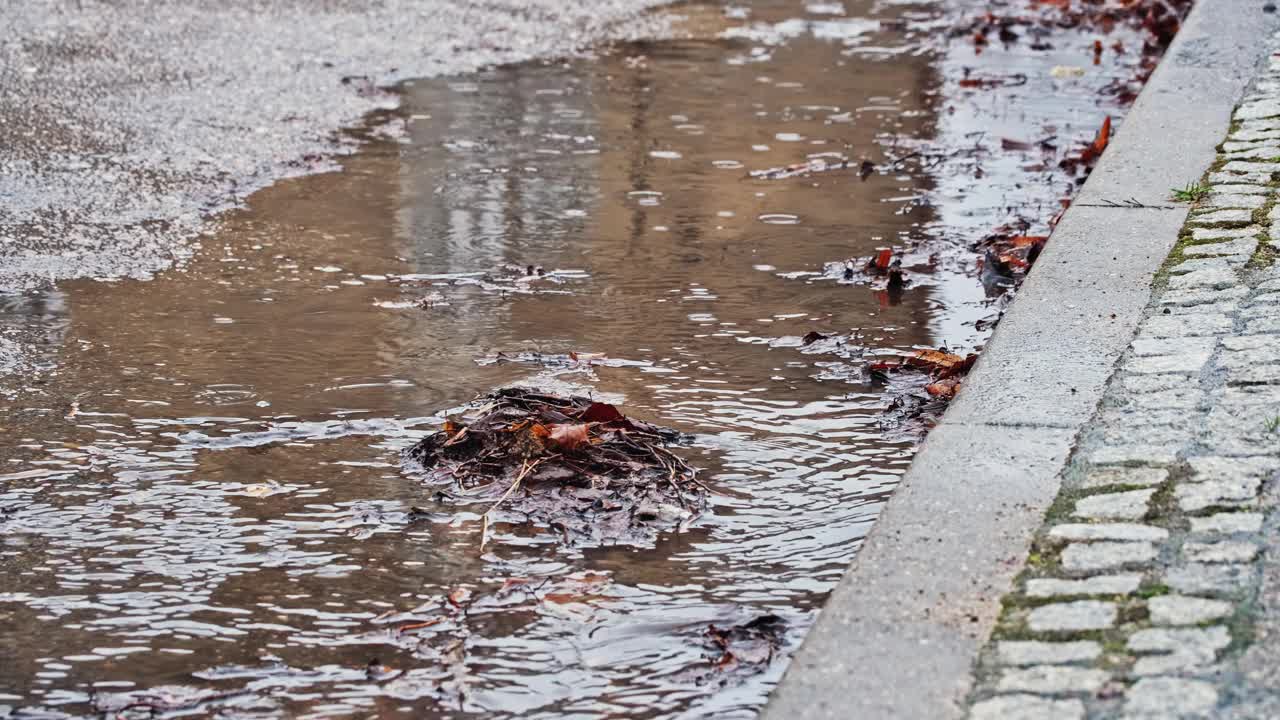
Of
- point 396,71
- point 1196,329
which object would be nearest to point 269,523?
point 1196,329

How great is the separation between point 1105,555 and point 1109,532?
105 millimetres

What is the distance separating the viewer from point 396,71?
27.2 ft

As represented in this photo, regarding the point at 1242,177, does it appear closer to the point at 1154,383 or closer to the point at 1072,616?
the point at 1154,383

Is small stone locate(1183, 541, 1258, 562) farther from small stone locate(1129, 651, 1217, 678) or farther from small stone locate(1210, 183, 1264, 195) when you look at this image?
small stone locate(1210, 183, 1264, 195)

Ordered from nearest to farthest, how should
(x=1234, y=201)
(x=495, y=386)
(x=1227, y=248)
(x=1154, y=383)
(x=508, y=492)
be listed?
(x=508, y=492) < (x=1154, y=383) < (x=495, y=386) < (x=1227, y=248) < (x=1234, y=201)

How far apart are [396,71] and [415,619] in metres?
5.59

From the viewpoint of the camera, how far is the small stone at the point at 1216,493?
10.5 feet

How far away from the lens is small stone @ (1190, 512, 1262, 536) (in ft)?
10.1

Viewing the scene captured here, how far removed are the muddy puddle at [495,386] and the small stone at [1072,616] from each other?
313 millimetres

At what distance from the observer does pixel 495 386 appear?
4.33 metres

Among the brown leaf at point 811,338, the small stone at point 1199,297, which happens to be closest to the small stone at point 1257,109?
the small stone at point 1199,297

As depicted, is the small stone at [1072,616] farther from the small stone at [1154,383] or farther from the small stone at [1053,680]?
the small stone at [1154,383]

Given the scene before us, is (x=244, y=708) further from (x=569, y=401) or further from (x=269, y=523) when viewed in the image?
(x=569, y=401)

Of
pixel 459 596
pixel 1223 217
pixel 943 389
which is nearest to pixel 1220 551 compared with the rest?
pixel 943 389
